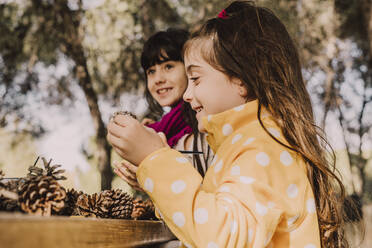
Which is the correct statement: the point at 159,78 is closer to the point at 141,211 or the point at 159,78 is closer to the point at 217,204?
the point at 141,211

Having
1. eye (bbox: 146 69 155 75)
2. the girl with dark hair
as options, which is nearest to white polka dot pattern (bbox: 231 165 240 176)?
the girl with dark hair

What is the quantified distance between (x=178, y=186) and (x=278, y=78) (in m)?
0.56

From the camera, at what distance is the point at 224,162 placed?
0.99m

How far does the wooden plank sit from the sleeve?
120mm

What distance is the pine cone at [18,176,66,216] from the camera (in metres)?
0.65

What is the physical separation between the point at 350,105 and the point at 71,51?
4791mm

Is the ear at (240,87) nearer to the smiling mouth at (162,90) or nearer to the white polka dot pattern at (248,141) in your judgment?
the white polka dot pattern at (248,141)

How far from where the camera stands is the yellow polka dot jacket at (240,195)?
2.66ft

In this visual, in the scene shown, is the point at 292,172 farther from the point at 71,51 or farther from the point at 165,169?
the point at 71,51

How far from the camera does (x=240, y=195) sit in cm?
84

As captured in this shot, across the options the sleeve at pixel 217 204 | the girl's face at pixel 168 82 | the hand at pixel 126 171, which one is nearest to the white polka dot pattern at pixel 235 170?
the sleeve at pixel 217 204

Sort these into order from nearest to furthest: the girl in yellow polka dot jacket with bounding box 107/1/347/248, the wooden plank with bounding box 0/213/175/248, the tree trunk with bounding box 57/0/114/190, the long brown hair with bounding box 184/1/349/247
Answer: the wooden plank with bounding box 0/213/175/248 → the girl in yellow polka dot jacket with bounding box 107/1/347/248 → the long brown hair with bounding box 184/1/349/247 → the tree trunk with bounding box 57/0/114/190

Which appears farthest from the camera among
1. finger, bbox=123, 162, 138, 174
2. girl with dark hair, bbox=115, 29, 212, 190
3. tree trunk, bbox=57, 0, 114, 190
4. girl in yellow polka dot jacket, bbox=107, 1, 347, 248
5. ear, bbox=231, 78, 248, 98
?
tree trunk, bbox=57, 0, 114, 190

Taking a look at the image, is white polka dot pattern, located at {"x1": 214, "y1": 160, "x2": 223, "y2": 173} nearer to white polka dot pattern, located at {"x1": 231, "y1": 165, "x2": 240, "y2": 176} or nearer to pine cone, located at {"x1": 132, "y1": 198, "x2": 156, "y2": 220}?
white polka dot pattern, located at {"x1": 231, "y1": 165, "x2": 240, "y2": 176}
